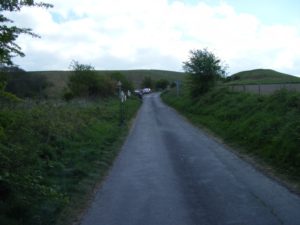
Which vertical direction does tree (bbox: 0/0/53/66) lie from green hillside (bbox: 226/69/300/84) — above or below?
above

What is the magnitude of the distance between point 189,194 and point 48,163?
4103 millimetres

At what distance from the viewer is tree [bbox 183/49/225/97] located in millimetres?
43250

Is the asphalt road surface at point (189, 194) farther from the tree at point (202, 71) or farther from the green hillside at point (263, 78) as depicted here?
the green hillside at point (263, 78)

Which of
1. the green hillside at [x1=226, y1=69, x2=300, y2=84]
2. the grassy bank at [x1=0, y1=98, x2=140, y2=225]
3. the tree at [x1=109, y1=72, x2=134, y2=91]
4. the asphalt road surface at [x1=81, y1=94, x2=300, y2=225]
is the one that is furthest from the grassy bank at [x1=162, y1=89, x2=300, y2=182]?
the tree at [x1=109, y1=72, x2=134, y2=91]

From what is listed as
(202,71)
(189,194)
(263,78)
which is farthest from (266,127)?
(263,78)

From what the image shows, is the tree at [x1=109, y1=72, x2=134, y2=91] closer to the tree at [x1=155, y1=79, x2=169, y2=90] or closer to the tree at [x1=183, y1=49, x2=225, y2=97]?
the tree at [x1=183, y1=49, x2=225, y2=97]

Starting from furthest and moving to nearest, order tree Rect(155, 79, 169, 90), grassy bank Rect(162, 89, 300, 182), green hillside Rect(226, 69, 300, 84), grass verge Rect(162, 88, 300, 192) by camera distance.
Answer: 1. tree Rect(155, 79, 169, 90)
2. green hillside Rect(226, 69, 300, 84)
3. grassy bank Rect(162, 89, 300, 182)
4. grass verge Rect(162, 88, 300, 192)

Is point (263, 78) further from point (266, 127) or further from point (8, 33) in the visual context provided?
point (8, 33)

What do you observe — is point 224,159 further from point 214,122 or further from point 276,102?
point 214,122

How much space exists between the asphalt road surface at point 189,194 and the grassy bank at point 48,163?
1.96 ft

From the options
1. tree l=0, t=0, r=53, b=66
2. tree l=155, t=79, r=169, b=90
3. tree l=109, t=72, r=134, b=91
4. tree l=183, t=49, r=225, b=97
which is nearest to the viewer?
tree l=0, t=0, r=53, b=66

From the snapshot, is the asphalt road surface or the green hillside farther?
the green hillside

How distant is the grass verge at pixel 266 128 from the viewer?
1345cm

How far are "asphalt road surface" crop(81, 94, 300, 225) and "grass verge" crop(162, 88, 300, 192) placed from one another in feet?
3.33
